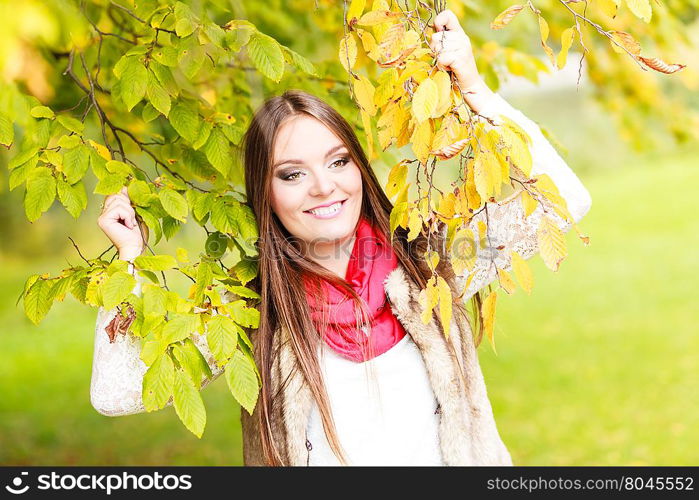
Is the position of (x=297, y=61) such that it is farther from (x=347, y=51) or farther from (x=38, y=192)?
(x=38, y=192)

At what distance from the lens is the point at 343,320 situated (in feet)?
6.76

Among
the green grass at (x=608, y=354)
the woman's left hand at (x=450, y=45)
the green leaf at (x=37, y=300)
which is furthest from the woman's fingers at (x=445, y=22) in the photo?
the green grass at (x=608, y=354)

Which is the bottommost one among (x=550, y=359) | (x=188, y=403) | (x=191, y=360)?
(x=188, y=403)

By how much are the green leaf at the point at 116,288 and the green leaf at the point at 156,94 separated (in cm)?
46

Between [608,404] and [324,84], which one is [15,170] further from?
[608,404]

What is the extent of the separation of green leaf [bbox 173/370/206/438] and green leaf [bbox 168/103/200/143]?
69 centimetres

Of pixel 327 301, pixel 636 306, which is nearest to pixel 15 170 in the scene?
pixel 327 301

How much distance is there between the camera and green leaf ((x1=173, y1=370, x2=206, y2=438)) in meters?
1.66

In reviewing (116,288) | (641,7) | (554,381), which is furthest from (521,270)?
(554,381)

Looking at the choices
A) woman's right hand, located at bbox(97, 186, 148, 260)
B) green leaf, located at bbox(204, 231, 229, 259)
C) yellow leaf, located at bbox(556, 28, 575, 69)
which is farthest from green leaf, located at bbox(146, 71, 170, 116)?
yellow leaf, located at bbox(556, 28, 575, 69)

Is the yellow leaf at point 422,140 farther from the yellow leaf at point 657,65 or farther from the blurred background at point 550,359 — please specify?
the blurred background at point 550,359

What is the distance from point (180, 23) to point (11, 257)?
38.9 feet

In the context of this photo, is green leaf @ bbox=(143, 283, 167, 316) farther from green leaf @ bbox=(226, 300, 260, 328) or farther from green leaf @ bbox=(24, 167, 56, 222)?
green leaf @ bbox=(24, 167, 56, 222)

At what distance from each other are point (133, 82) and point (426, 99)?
33.1 inches
